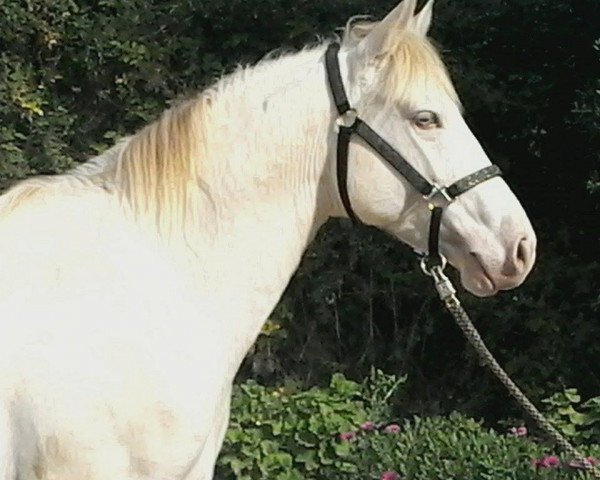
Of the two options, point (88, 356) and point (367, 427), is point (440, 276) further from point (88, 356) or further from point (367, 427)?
point (367, 427)

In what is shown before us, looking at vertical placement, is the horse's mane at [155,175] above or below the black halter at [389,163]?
above

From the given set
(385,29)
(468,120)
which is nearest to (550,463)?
(385,29)

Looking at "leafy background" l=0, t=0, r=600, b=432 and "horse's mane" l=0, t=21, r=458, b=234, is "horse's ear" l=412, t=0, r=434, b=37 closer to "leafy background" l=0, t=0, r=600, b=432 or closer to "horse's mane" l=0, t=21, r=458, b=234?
"horse's mane" l=0, t=21, r=458, b=234

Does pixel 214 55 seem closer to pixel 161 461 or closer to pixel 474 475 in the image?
pixel 474 475

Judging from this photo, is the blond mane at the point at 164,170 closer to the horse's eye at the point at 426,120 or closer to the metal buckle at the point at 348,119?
the metal buckle at the point at 348,119

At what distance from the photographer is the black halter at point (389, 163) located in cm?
296

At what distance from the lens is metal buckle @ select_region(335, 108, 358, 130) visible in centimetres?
300

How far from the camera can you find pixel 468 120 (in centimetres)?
664

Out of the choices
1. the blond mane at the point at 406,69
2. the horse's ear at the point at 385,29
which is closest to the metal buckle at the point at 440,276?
the blond mane at the point at 406,69

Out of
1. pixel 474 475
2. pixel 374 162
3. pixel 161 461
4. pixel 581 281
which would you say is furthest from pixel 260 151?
pixel 581 281

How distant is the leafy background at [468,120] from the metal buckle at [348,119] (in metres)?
3.42

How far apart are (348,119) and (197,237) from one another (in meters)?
0.46

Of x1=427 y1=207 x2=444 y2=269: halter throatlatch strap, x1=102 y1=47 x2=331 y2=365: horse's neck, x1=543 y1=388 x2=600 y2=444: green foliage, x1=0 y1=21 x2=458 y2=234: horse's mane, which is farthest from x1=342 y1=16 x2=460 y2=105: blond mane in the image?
x1=543 y1=388 x2=600 y2=444: green foliage

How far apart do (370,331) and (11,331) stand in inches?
176
